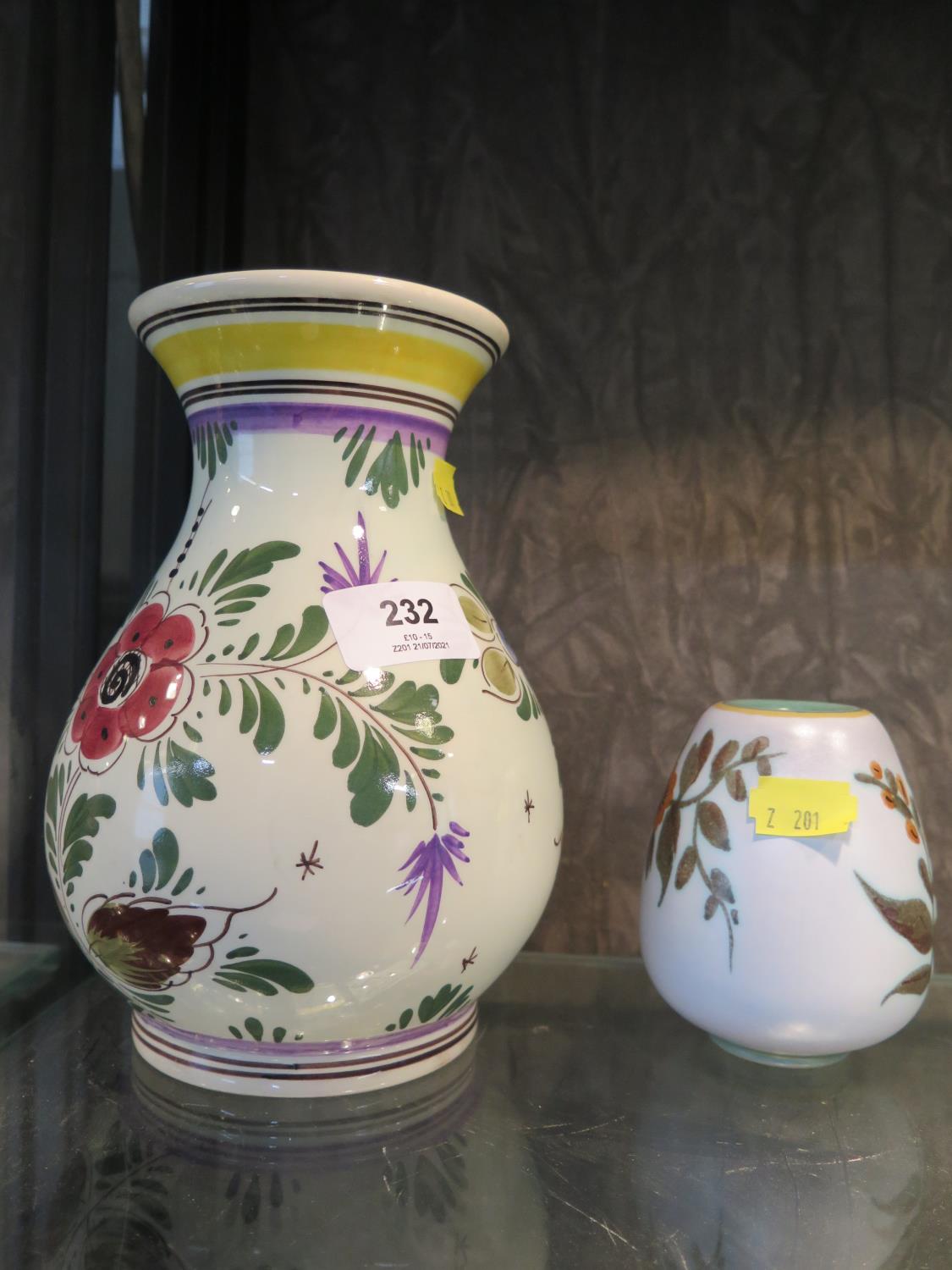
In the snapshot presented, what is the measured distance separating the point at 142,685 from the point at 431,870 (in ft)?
0.60

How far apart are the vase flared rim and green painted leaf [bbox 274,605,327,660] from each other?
165mm

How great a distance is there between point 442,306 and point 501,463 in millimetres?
295

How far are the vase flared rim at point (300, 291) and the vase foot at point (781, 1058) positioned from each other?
1.54 ft

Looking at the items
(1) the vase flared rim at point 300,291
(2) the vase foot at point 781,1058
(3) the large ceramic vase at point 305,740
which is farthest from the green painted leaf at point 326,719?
(2) the vase foot at point 781,1058

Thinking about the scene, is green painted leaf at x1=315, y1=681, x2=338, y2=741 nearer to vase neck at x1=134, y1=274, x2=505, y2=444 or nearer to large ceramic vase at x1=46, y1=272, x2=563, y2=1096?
large ceramic vase at x1=46, y1=272, x2=563, y2=1096

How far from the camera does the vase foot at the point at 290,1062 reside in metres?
0.56

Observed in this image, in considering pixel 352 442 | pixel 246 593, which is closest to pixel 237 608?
pixel 246 593

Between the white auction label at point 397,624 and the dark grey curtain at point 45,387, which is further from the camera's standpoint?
the dark grey curtain at point 45,387

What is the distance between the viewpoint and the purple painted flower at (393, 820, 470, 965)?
524 mm

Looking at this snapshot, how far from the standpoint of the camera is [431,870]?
529 mm

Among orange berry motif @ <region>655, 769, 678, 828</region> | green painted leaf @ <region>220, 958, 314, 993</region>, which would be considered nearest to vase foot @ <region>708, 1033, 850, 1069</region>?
orange berry motif @ <region>655, 769, 678, 828</region>

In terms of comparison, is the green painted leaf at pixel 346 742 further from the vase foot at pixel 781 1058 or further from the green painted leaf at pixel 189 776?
the vase foot at pixel 781 1058

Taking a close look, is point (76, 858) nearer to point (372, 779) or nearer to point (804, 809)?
point (372, 779)

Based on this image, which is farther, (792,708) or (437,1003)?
(792,708)
